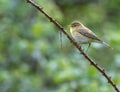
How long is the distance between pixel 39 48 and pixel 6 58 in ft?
1.44

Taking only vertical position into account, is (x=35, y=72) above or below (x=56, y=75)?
above

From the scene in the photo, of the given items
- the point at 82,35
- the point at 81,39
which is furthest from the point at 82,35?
the point at 81,39

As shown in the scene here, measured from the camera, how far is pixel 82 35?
10.2 feet

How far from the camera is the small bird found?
9.54 ft

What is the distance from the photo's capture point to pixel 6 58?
602cm

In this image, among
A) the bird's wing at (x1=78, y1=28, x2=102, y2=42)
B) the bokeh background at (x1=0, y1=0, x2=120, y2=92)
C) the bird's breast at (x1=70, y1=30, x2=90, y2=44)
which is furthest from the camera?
the bokeh background at (x1=0, y1=0, x2=120, y2=92)

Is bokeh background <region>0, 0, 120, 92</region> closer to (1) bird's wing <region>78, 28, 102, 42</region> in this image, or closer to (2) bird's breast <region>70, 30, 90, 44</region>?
(1) bird's wing <region>78, 28, 102, 42</region>

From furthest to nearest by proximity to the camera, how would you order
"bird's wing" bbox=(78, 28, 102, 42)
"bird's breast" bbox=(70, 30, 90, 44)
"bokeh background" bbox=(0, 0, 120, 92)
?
"bokeh background" bbox=(0, 0, 120, 92), "bird's wing" bbox=(78, 28, 102, 42), "bird's breast" bbox=(70, 30, 90, 44)

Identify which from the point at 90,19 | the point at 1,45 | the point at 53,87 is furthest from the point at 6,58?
the point at 90,19

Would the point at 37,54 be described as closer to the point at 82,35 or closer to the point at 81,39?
the point at 82,35

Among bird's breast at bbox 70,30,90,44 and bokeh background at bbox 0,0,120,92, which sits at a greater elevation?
bokeh background at bbox 0,0,120,92

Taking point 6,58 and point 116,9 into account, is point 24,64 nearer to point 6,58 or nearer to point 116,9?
point 6,58

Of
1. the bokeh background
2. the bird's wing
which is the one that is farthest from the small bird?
the bokeh background

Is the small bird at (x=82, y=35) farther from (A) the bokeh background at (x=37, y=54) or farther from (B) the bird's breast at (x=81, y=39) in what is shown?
(A) the bokeh background at (x=37, y=54)
